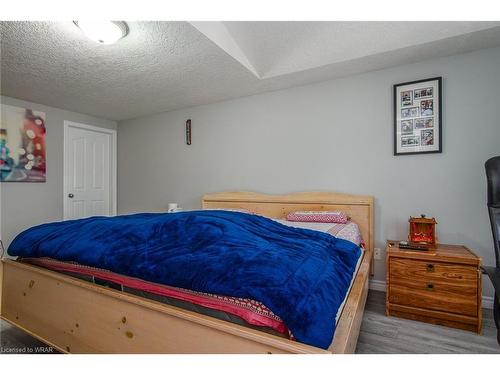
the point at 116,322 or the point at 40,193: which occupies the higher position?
the point at 40,193

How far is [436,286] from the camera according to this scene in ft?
5.88

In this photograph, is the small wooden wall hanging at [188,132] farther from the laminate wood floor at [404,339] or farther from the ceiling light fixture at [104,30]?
the laminate wood floor at [404,339]

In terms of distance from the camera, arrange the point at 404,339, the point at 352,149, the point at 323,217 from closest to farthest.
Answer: the point at 404,339 → the point at 323,217 → the point at 352,149

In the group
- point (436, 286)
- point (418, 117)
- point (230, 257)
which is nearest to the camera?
point (230, 257)

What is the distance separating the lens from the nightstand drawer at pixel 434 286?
5.64ft

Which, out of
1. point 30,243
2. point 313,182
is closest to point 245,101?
point 313,182

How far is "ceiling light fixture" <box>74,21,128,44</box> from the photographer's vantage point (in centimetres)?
175

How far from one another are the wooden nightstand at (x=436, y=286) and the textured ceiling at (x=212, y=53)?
5.40 feet

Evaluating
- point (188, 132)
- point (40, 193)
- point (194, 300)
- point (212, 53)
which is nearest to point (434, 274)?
point (194, 300)

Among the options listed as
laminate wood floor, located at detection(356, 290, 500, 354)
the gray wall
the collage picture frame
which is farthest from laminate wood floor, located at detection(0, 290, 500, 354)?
the gray wall

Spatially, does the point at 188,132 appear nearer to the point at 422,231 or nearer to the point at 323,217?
the point at 323,217

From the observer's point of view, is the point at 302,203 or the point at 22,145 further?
the point at 22,145

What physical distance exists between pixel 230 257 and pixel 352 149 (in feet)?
6.69

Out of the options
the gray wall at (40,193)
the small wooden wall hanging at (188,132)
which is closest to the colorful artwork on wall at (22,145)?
the gray wall at (40,193)
